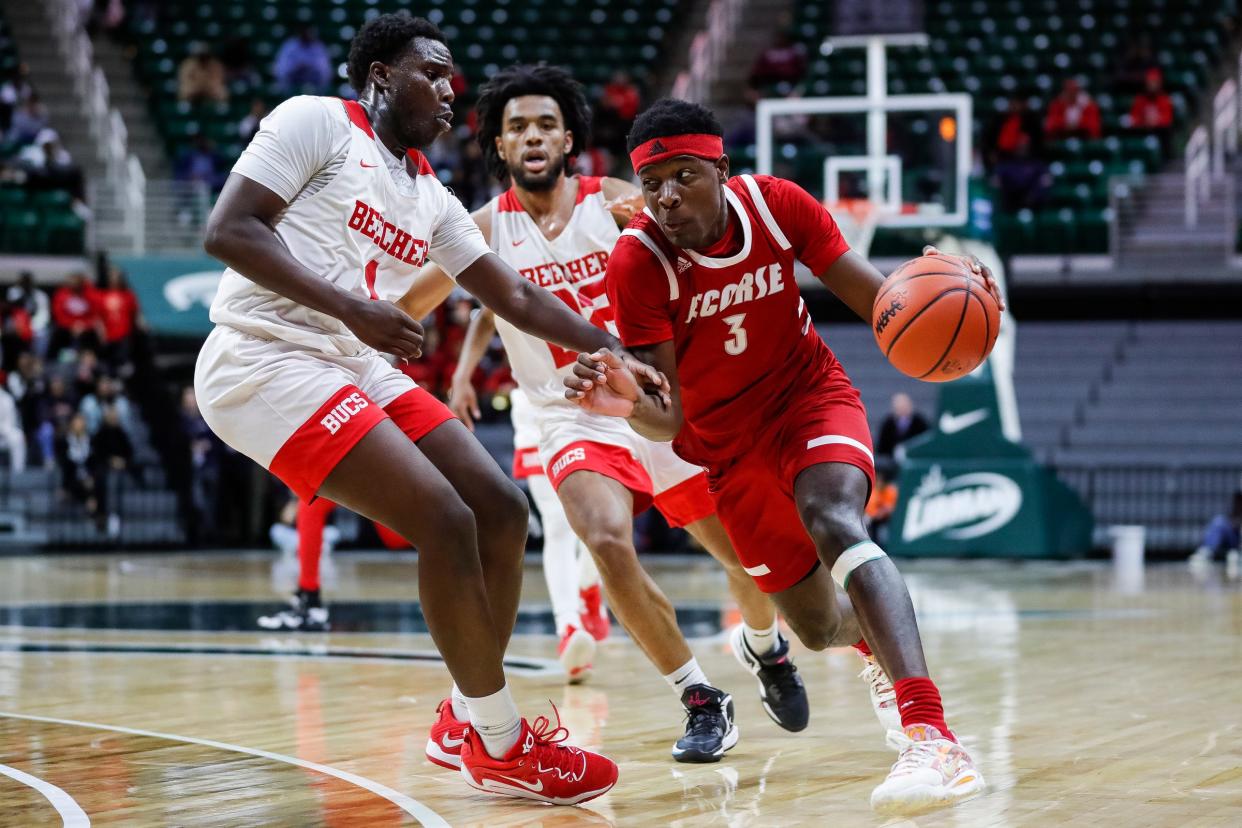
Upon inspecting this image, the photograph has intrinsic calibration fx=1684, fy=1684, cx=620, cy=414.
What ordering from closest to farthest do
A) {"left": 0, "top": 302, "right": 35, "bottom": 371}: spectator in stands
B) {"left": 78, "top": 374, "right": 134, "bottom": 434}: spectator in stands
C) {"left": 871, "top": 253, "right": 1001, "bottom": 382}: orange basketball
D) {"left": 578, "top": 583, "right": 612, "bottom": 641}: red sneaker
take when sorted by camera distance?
1. {"left": 871, "top": 253, "right": 1001, "bottom": 382}: orange basketball
2. {"left": 578, "top": 583, "right": 612, "bottom": 641}: red sneaker
3. {"left": 78, "top": 374, "right": 134, "bottom": 434}: spectator in stands
4. {"left": 0, "top": 302, "right": 35, "bottom": 371}: spectator in stands

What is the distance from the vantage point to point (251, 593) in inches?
476

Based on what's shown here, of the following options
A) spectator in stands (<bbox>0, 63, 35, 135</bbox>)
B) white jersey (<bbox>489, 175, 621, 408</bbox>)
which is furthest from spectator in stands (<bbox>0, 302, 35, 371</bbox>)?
white jersey (<bbox>489, 175, 621, 408</bbox>)

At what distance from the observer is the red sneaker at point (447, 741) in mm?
5074

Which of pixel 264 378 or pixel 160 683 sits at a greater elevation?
pixel 264 378

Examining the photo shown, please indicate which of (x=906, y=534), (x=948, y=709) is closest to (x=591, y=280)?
(x=948, y=709)

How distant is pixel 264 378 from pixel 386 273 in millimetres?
577

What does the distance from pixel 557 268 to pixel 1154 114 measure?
1502 centimetres

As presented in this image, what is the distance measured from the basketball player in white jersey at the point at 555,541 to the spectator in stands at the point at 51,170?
41.9ft

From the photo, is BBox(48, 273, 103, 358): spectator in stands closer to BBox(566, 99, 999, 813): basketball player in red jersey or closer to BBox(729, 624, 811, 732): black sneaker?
BBox(729, 624, 811, 732): black sneaker

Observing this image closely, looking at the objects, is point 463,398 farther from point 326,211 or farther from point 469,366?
point 326,211

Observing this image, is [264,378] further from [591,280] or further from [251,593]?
[251,593]

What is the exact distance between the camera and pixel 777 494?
5.14 m

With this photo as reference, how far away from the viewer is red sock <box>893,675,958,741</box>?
4382 mm

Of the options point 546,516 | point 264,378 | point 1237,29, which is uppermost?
point 1237,29
